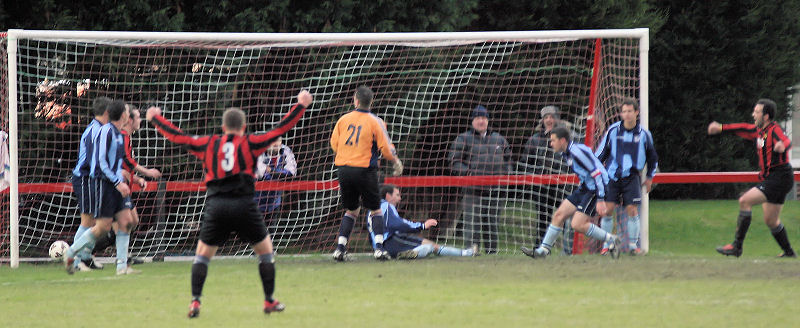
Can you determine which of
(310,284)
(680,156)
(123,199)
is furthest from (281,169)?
(680,156)

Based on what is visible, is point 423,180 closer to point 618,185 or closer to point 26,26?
point 618,185

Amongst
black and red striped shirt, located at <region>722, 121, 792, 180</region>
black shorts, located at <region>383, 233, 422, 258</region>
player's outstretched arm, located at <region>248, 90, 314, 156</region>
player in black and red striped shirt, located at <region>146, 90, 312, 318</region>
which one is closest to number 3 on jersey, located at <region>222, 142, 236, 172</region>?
player in black and red striped shirt, located at <region>146, 90, 312, 318</region>

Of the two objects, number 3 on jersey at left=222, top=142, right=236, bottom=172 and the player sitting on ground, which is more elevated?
number 3 on jersey at left=222, top=142, right=236, bottom=172

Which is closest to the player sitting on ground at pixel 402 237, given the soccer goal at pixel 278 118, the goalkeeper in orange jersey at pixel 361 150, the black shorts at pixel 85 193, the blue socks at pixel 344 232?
the blue socks at pixel 344 232

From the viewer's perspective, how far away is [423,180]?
13.9 m

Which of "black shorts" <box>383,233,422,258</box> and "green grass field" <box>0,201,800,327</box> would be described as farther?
"black shorts" <box>383,233,422,258</box>

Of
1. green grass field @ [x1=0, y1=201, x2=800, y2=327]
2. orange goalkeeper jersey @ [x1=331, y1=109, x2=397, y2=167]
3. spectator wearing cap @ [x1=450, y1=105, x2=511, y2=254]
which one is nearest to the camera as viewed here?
green grass field @ [x1=0, y1=201, x2=800, y2=327]

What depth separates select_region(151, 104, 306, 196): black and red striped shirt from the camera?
792 centimetres

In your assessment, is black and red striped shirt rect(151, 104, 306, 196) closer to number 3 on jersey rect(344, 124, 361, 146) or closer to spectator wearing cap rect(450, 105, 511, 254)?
number 3 on jersey rect(344, 124, 361, 146)

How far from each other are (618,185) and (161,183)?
5.33m

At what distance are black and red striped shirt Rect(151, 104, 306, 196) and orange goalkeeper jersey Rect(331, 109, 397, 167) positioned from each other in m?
3.44

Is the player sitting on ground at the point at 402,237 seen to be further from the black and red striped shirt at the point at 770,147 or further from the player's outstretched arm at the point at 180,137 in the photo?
the player's outstretched arm at the point at 180,137

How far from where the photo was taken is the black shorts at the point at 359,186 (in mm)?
11531

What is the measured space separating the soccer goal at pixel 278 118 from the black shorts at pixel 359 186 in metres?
1.70
